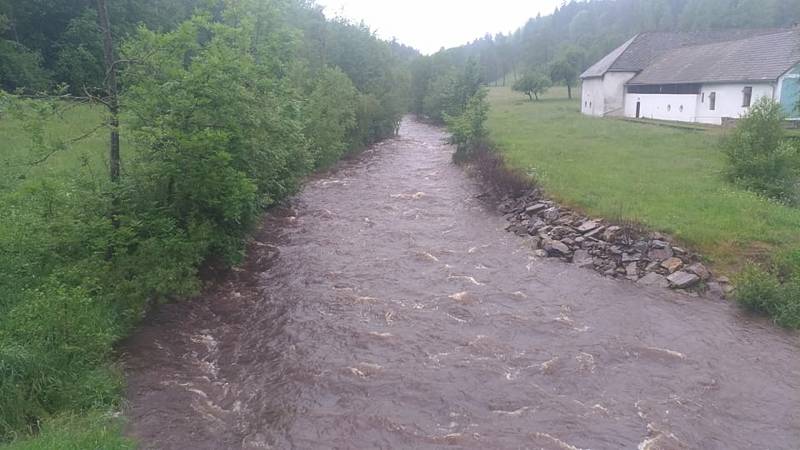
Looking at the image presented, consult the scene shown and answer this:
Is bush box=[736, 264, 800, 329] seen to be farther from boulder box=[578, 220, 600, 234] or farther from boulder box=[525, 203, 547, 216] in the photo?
boulder box=[525, 203, 547, 216]

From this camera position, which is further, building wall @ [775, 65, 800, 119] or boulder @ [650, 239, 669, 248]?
building wall @ [775, 65, 800, 119]

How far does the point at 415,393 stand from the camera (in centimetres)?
1040

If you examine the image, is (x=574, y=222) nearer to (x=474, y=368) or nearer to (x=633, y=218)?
(x=633, y=218)

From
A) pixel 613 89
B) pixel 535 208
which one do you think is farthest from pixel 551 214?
pixel 613 89

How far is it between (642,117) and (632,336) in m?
41.3

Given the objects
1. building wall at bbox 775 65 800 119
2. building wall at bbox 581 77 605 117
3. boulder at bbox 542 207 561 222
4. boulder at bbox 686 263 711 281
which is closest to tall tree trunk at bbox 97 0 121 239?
boulder at bbox 542 207 561 222

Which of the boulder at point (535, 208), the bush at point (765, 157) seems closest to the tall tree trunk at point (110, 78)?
the boulder at point (535, 208)

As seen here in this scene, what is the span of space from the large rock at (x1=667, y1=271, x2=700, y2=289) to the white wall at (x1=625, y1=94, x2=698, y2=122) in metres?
31.4

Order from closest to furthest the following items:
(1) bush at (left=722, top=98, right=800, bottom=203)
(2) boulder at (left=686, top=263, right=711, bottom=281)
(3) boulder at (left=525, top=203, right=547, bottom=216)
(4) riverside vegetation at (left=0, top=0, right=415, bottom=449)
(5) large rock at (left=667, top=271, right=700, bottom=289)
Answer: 1. (4) riverside vegetation at (left=0, top=0, right=415, bottom=449)
2. (5) large rock at (left=667, top=271, right=700, bottom=289)
3. (2) boulder at (left=686, top=263, right=711, bottom=281)
4. (1) bush at (left=722, top=98, right=800, bottom=203)
5. (3) boulder at (left=525, top=203, right=547, bottom=216)

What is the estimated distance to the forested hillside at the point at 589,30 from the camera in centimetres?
7169

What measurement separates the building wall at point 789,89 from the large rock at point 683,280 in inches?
1007

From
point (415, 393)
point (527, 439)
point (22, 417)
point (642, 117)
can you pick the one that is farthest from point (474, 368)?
point (642, 117)

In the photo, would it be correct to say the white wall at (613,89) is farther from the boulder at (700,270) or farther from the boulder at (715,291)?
the boulder at (715,291)

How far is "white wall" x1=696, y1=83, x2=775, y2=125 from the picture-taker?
3594cm
